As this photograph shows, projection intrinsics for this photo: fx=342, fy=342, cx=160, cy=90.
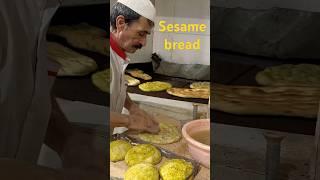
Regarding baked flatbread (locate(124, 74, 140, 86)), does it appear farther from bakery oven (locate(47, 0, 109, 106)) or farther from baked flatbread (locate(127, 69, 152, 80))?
bakery oven (locate(47, 0, 109, 106))

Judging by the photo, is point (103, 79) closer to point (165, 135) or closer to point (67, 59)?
point (67, 59)

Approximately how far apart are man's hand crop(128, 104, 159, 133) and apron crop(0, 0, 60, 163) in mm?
232

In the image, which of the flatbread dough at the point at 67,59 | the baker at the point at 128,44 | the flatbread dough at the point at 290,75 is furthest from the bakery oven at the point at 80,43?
the flatbread dough at the point at 290,75

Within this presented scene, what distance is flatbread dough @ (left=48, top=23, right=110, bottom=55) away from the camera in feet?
2.06

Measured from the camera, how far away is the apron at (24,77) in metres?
0.67

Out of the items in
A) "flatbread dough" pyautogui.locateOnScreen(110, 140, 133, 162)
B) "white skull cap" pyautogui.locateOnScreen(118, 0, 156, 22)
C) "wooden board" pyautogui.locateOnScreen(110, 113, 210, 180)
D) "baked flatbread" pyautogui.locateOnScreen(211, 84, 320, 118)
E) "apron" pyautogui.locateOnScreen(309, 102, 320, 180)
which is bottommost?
"wooden board" pyautogui.locateOnScreen(110, 113, 210, 180)

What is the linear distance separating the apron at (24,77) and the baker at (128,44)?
0.61 ft

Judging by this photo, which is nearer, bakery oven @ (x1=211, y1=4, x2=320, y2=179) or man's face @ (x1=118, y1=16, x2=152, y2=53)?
bakery oven @ (x1=211, y1=4, x2=320, y2=179)

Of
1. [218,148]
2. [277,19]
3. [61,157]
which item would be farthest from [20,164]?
[277,19]

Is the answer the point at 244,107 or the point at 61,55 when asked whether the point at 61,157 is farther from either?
the point at 244,107

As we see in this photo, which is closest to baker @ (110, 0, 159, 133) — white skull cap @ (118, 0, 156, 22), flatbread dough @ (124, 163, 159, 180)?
white skull cap @ (118, 0, 156, 22)

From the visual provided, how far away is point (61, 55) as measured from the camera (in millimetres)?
672

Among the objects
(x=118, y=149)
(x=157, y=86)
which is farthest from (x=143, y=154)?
(x=157, y=86)

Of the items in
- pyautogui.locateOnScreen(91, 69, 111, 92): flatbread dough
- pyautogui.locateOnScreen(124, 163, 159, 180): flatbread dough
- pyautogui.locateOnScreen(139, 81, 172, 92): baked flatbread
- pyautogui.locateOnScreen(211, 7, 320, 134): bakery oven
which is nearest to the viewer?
pyautogui.locateOnScreen(211, 7, 320, 134): bakery oven
